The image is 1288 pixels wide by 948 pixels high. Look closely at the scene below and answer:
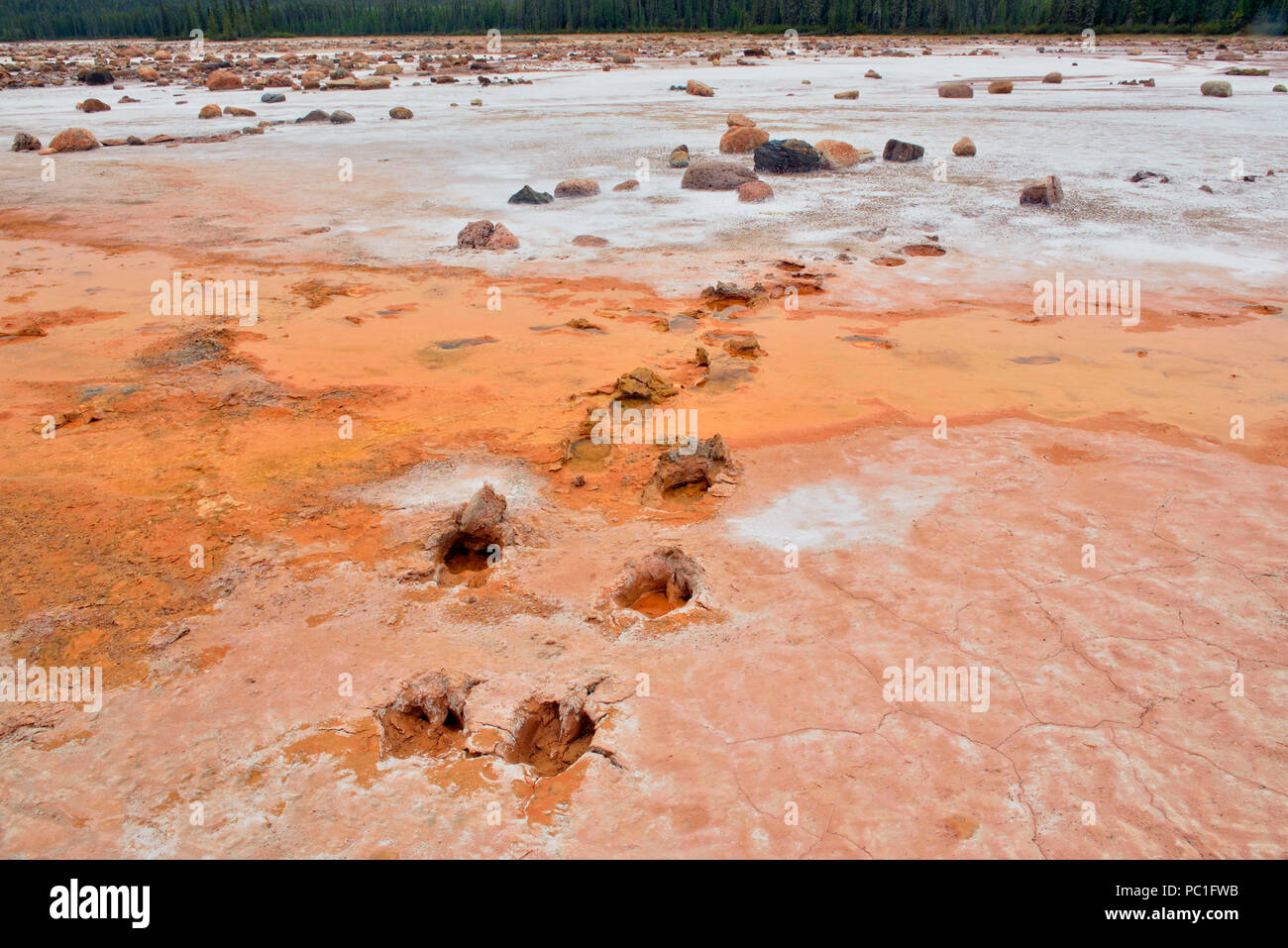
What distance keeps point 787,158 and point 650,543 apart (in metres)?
11.8

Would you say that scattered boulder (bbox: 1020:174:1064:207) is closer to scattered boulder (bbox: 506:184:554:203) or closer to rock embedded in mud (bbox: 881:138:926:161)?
rock embedded in mud (bbox: 881:138:926:161)

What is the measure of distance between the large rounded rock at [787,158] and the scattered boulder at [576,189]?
3.17 meters

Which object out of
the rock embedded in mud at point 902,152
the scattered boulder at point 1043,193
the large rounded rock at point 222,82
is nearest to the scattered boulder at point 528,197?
the rock embedded in mud at point 902,152

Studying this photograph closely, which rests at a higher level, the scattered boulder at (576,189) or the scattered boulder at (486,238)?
the scattered boulder at (576,189)

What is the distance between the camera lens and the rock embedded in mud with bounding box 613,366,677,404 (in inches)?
252

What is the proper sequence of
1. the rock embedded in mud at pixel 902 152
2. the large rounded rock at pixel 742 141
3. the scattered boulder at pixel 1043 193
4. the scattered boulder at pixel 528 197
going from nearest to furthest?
the scattered boulder at pixel 1043 193
the scattered boulder at pixel 528 197
the rock embedded in mud at pixel 902 152
the large rounded rock at pixel 742 141

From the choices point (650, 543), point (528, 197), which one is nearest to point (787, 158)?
point (528, 197)

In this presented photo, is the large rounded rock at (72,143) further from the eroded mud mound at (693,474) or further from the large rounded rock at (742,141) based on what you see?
the eroded mud mound at (693,474)

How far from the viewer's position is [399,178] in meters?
14.8

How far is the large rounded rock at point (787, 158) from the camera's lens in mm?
14531

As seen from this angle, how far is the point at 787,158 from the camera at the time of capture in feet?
47.7

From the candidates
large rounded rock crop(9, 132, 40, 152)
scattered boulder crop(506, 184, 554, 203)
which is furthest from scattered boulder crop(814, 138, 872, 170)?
large rounded rock crop(9, 132, 40, 152)
